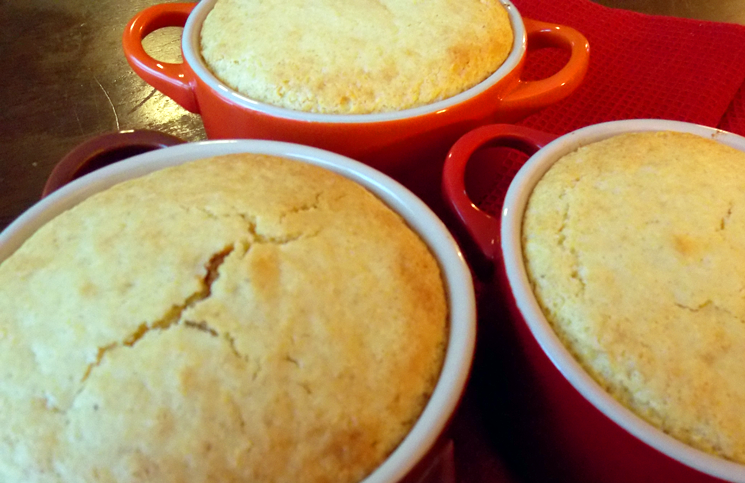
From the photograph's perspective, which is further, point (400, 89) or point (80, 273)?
point (400, 89)

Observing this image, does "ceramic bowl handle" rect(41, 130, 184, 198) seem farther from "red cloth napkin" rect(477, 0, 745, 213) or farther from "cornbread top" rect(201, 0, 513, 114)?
"red cloth napkin" rect(477, 0, 745, 213)

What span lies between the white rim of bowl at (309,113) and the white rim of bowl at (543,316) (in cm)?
14

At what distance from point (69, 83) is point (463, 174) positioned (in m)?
1.06

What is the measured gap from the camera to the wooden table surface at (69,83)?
1.07m

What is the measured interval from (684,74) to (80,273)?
1.16m

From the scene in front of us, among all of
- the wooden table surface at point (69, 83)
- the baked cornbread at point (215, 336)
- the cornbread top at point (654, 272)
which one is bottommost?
the wooden table surface at point (69, 83)

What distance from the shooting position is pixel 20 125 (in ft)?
3.72

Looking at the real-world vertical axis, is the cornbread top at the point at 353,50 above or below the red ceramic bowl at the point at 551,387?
above

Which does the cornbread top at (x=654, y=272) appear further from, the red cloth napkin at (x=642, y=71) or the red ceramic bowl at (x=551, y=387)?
the red cloth napkin at (x=642, y=71)

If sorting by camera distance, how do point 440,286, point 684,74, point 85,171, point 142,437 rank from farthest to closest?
point 684,74, point 85,171, point 440,286, point 142,437

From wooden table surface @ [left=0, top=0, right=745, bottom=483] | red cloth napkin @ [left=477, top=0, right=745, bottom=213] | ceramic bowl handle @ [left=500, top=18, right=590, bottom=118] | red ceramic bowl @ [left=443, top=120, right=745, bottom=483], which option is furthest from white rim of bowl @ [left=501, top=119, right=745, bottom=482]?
wooden table surface @ [left=0, top=0, right=745, bottom=483]

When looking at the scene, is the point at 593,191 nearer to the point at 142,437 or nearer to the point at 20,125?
the point at 142,437

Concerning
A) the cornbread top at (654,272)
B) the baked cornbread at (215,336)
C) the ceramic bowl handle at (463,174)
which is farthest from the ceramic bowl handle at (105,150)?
the cornbread top at (654,272)

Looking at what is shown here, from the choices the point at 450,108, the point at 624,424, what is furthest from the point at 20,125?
the point at 624,424
